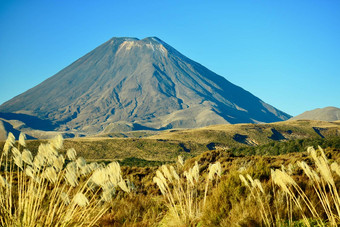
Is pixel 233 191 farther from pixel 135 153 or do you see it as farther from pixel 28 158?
pixel 135 153

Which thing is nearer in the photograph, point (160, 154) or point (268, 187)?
point (268, 187)

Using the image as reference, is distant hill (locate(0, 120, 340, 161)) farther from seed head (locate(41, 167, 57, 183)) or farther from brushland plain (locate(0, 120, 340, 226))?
seed head (locate(41, 167, 57, 183))

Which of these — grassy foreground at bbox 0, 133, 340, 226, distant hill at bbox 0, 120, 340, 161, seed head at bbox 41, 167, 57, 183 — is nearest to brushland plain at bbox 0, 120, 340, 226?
grassy foreground at bbox 0, 133, 340, 226

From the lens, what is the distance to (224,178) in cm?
913

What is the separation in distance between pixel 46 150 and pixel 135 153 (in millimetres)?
60088

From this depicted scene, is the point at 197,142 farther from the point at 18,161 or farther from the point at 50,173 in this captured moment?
the point at 18,161

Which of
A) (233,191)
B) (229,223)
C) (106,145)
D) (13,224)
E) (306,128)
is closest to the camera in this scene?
(13,224)

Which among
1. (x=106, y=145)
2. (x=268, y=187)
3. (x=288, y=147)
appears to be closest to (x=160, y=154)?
(x=106, y=145)

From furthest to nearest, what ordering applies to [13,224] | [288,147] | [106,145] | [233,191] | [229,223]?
[106,145]
[288,147]
[233,191]
[229,223]
[13,224]

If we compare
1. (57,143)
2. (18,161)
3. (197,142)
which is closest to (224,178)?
(57,143)

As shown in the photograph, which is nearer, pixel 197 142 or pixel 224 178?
pixel 224 178

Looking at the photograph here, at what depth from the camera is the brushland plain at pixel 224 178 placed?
494 cm

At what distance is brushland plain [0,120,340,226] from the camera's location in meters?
4.94

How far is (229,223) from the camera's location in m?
5.25
